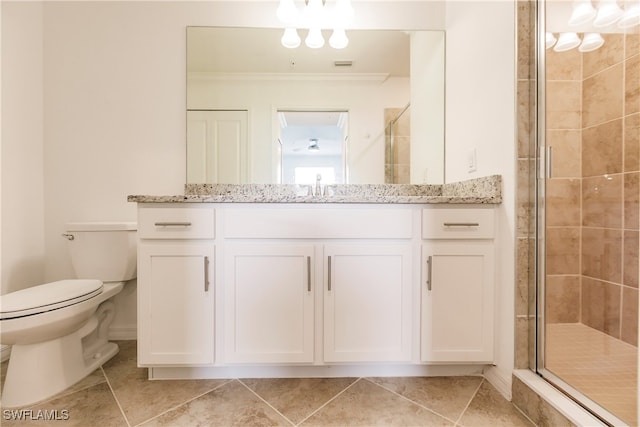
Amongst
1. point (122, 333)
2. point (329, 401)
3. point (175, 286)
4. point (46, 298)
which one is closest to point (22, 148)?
point (46, 298)

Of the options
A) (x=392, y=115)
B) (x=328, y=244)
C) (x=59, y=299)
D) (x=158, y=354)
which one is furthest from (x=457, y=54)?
(x=59, y=299)

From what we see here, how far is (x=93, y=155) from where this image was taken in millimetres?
1822

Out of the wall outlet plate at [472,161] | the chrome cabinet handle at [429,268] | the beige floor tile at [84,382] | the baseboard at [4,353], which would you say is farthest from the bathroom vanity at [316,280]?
the baseboard at [4,353]

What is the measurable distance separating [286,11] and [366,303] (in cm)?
166

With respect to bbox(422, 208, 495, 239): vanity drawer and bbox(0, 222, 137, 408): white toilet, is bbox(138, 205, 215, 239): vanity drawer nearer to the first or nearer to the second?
bbox(0, 222, 137, 408): white toilet

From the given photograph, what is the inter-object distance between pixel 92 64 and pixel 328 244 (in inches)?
71.4

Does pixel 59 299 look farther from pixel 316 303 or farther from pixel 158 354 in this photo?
pixel 316 303

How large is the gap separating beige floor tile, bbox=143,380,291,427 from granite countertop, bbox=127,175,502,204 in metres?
0.82

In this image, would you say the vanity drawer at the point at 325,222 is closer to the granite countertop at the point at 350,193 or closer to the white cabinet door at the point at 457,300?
the granite countertop at the point at 350,193

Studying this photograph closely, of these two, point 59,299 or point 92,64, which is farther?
point 92,64

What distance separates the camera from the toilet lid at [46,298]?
114cm

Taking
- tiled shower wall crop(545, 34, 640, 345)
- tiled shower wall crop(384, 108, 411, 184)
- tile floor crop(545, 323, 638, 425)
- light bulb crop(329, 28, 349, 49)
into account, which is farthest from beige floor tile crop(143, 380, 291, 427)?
light bulb crop(329, 28, 349, 49)

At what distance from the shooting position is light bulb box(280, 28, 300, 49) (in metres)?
1.80

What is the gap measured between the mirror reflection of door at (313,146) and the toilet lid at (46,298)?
1.11 meters
